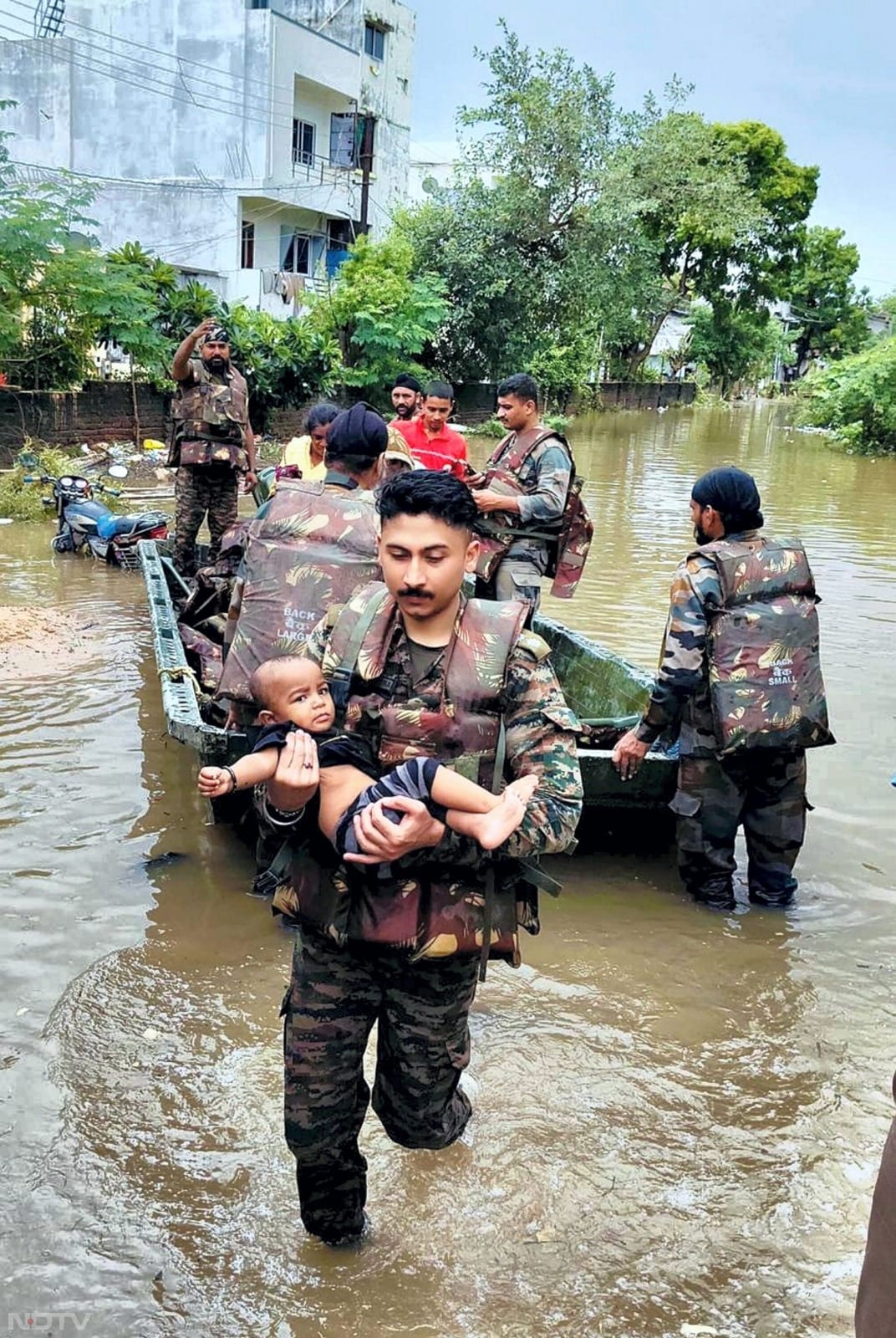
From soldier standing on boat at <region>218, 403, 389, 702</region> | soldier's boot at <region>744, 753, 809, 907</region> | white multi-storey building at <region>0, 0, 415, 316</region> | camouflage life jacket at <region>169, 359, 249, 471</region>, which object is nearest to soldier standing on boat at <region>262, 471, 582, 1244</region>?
soldier standing on boat at <region>218, 403, 389, 702</region>

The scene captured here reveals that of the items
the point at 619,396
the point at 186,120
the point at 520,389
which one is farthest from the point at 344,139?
the point at 520,389

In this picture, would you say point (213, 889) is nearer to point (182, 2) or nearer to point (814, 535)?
point (814, 535)

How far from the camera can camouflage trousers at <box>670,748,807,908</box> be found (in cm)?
443

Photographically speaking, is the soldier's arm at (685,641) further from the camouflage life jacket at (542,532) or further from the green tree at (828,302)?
the green tree at (828,302)

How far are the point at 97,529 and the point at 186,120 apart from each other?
2073 centimetres

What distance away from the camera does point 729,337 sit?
49469 mm

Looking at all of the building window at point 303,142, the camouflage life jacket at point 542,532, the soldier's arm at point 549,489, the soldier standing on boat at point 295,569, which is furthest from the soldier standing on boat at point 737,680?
the building window at point 303,142

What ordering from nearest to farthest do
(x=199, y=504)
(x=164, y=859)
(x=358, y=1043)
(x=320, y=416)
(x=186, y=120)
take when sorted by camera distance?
1. (x=358, y=1043)
2. (x=164, y=859)
3. (x=320, y=416)
4. (x=199, y=504)
5. (x=186, y=120)

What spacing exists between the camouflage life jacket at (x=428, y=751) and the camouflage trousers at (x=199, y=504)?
6681 mm

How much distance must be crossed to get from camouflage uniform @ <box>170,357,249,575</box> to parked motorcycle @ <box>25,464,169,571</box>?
1.76 meters

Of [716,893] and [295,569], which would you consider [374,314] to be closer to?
[295,569]

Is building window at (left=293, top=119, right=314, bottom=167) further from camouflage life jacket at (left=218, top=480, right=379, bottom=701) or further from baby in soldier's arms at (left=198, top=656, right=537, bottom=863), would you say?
baby in soldier's arms at (left=198, top=656, right=537, bottom=863)

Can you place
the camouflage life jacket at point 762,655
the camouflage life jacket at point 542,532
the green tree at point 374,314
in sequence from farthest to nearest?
the green tree at point 374,314
the camouflage life jacket at point 542,532
the camouflage life jacket at point 762,655

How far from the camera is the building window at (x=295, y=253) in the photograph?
1171 inches
